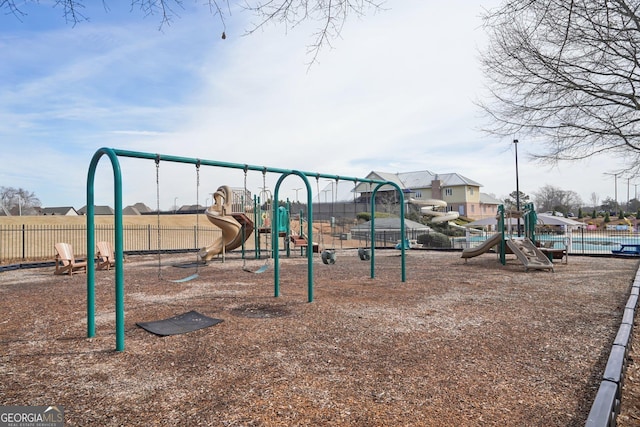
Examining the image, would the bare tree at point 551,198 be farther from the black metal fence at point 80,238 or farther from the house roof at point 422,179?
the black metal fence at point 80,238

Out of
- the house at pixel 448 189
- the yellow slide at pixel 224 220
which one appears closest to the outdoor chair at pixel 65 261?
the yellow slide at pixel 224 220

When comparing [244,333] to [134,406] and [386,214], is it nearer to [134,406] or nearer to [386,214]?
[134,406]

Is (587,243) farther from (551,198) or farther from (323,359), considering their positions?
(551,198)

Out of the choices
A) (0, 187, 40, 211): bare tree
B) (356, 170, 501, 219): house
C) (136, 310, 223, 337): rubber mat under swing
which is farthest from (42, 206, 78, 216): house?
(136, 310, 223, 337): rubber mat under swing

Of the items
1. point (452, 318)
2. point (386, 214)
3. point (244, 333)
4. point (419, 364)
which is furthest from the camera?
point (386, 214)

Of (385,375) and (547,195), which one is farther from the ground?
(547,195)

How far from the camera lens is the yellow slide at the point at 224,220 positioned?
44.6 ft

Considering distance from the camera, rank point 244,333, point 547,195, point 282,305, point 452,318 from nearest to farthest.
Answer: point 244,333 → point 452,318 → point 282,305 → point 547,195

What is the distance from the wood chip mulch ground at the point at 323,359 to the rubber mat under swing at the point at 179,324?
13 centimetres

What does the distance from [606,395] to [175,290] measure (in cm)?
718

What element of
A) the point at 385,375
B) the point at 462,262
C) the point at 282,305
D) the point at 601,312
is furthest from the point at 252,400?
the point at 462,262

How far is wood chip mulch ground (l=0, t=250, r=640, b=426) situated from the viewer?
2877mm

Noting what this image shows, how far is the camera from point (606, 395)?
2791mm

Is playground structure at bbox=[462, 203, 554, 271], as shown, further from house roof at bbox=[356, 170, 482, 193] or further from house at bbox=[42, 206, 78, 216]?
house at bbox=[42, 206, 78, 216]
